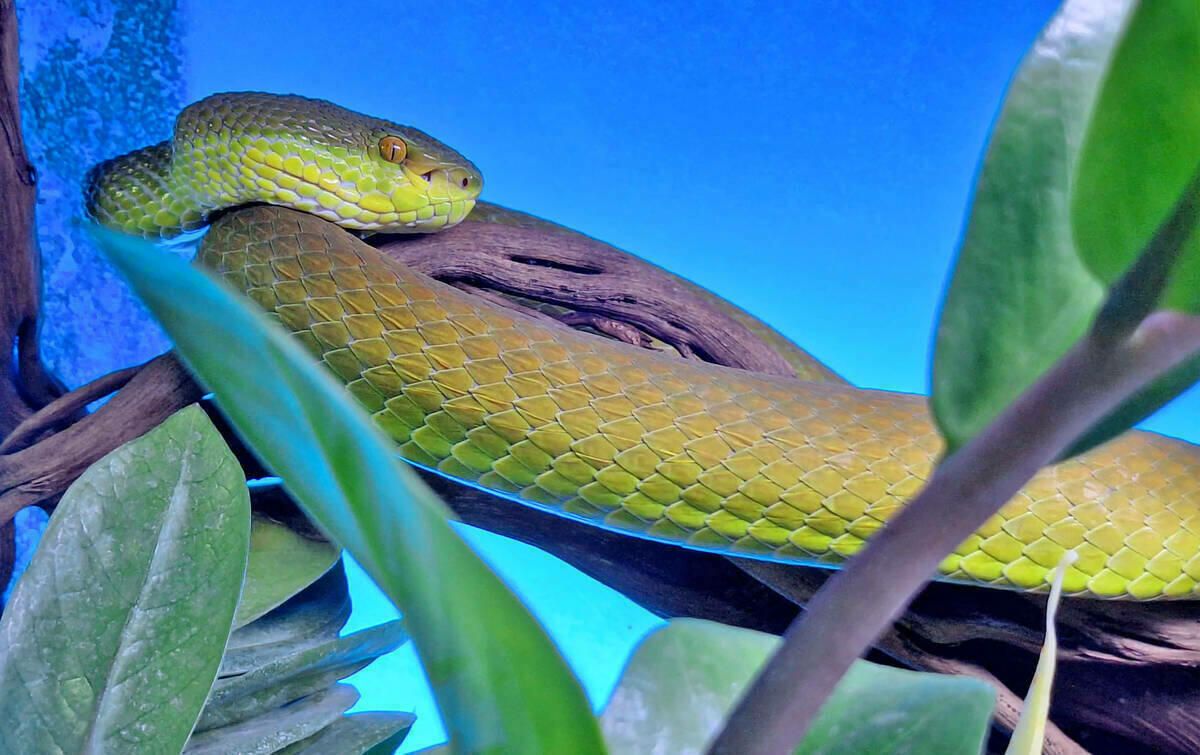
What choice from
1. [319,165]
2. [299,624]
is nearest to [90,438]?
[299,624]

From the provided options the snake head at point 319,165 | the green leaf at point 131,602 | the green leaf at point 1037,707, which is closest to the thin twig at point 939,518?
the green leaf at point 1037,707

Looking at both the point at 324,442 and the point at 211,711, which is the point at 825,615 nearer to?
the point at 324,442

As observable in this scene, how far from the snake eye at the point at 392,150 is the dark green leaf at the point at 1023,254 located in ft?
4.33

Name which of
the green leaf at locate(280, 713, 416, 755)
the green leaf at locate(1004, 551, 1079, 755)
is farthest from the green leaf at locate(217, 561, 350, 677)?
the green leaf at locate(1004, 551, 1079, 755)

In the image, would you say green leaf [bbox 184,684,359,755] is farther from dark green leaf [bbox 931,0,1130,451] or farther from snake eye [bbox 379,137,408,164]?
snake eye [bbox 379,137,408,164]

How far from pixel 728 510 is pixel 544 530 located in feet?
1.10

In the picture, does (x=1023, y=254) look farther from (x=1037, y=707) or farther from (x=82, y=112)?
(x=82, y=112)

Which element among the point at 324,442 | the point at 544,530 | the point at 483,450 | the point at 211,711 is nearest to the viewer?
the point at 324,442

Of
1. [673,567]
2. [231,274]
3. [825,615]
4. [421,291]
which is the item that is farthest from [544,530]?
[825,615]

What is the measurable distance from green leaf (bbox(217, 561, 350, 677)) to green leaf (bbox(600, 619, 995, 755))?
2.43ft

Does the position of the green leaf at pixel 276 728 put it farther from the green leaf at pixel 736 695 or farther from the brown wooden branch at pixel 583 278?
the brown wooden branch at pixel 583 278

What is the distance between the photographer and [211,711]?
0.80 metres

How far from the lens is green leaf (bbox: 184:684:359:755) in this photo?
0.71 meters

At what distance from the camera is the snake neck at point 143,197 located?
143 centimetres
